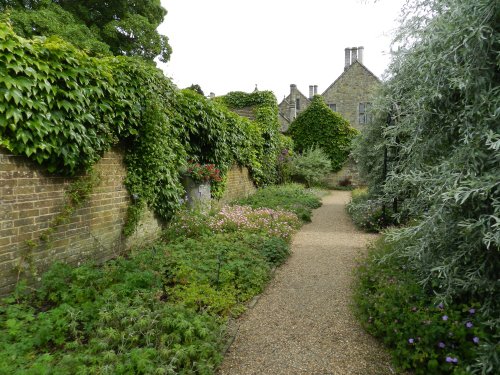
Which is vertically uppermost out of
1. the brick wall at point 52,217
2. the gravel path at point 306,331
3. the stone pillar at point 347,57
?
the stone pillar at point 347,57

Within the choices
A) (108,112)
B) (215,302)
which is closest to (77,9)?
(108,112)

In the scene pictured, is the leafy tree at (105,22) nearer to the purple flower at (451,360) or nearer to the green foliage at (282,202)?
the green foliage at (282,202)

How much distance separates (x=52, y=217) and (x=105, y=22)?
56.2 feet

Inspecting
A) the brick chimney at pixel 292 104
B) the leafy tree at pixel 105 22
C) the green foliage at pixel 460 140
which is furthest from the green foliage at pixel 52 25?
the brick chimney at pixel 292 104

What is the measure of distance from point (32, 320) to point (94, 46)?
13552 mm

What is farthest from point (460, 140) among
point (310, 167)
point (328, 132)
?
point (328, 132)

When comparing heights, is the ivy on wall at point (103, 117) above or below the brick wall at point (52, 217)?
above

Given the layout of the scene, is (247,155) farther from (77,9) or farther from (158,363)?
(77,9)

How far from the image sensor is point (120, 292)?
327cm

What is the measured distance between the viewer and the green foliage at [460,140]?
2.32 m

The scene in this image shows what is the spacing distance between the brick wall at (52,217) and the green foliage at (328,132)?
1665cm

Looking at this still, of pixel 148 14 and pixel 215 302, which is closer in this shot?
pixel 215 302

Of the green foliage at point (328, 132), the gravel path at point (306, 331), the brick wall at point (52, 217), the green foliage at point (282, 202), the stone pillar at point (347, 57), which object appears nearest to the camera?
the gravel path at point (306, 331)

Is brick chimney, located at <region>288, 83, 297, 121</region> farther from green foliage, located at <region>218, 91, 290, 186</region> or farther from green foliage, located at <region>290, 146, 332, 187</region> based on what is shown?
green foliage, located at <region>218, 91, 290, 186</region>
